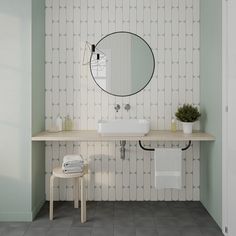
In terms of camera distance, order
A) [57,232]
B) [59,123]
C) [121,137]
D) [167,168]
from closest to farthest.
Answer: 1. [57,232]
2. [121,137]
3. [167,168]
4. [59,123]

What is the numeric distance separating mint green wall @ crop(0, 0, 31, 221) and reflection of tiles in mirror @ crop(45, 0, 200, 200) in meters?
0.63

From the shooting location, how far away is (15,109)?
10.8 ft

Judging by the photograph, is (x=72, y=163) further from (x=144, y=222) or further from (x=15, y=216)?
(x=144, y=222)

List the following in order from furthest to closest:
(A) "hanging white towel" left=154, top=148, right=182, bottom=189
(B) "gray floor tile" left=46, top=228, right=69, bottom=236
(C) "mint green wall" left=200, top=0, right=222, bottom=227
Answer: (A) "hanging white towel" left=154, top=148, right=182, bottom=189
(C) "mint green wall" left=200, top=0, right=222, bottom=227
(B) "gray floor tile" left=46, top=228, right=69, bottom=236

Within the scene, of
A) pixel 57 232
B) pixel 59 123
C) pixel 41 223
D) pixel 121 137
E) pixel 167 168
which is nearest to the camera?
pixel 57 232

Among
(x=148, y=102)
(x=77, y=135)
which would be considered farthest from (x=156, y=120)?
(x=77, y=135)

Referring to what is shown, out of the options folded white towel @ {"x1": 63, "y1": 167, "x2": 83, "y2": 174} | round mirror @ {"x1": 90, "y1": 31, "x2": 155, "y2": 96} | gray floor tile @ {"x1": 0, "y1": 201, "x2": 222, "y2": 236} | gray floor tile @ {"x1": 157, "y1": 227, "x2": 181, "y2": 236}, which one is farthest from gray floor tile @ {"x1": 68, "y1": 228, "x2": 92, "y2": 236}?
round mirror @ {"x1": 90, "y1": 31, "x2": 155, "y2": 96}

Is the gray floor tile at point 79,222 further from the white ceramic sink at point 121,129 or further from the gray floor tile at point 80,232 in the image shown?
the white ceramic sink at point 121,129

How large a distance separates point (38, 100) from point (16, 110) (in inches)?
14.1

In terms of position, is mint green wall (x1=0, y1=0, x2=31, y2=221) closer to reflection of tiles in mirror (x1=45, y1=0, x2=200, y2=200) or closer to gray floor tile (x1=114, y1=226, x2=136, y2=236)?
reflection of tiles in mirror (x1=45, y1=0, x2=200, y2=200)

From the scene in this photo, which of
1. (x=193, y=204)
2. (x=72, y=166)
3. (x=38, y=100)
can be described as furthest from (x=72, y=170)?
(x=193, y=204)

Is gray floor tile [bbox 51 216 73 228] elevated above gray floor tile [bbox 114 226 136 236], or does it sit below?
above

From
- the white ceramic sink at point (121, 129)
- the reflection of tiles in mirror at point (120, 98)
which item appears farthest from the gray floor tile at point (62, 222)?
the white ceramic sink at point (121, 129)

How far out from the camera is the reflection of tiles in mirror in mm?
3910
